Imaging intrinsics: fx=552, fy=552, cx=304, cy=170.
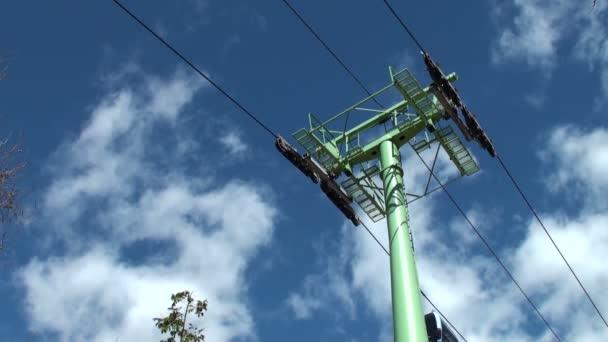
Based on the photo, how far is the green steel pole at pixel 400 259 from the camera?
360 inches

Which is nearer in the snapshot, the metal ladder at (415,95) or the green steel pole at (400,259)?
the green steel pole at (400,259)

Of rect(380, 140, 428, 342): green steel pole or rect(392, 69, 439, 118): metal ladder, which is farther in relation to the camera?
rect(392, 69, 439, 118): metal ladder

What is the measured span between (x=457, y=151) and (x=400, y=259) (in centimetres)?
457

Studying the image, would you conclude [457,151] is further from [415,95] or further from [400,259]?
[400,259]

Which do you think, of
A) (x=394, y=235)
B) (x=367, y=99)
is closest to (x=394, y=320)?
(x=394, y=235)

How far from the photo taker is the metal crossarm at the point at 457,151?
13.4 m

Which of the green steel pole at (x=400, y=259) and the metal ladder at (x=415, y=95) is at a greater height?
the metal ladder at (x=415, y=95)

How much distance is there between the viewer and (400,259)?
33.8 feet

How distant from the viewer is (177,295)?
53.3ft

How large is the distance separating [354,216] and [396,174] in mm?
2162

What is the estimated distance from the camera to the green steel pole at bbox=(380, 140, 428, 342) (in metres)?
9.16

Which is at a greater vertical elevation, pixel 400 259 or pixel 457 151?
pixel 457 151

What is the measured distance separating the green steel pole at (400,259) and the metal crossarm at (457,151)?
1.30 metres

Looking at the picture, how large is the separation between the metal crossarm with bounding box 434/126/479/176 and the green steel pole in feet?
4.26
